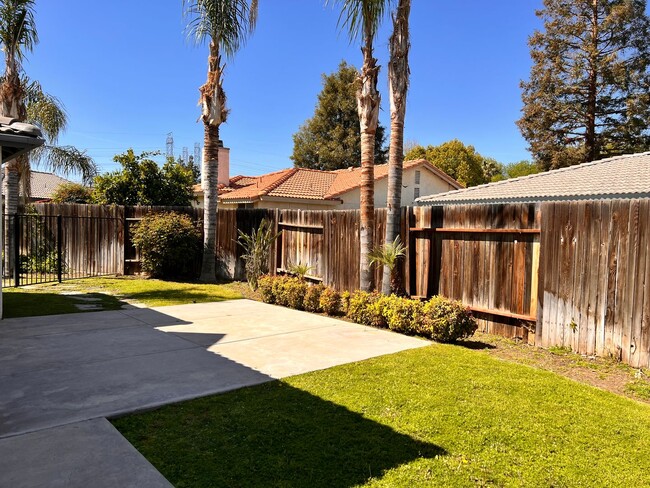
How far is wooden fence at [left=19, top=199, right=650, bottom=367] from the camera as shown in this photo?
18.0ft

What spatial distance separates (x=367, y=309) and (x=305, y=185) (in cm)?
1545

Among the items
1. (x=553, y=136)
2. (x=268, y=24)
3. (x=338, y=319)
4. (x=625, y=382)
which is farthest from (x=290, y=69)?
(x=625, y=382)

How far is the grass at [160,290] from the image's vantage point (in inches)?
403

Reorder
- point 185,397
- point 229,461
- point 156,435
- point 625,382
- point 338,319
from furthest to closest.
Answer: point 338,319 → point 625,382 → point 185,397 → point 156,435 → point 229,461

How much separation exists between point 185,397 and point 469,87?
2650cm

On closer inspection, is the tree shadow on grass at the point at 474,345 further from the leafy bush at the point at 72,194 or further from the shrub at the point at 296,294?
the leafy bush at the point at 72,194

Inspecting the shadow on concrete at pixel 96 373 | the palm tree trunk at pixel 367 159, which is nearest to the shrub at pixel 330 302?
the palm tree trunk at pixel 367 159

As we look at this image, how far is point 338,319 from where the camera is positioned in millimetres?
8477

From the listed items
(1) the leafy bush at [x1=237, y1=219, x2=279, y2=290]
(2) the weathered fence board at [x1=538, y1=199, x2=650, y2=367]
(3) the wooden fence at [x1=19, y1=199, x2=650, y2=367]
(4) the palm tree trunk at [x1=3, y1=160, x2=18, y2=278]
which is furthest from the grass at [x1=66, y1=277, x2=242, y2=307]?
(2) the weathered fence board at [x1=538, y1=199, x2=650, y2=367]

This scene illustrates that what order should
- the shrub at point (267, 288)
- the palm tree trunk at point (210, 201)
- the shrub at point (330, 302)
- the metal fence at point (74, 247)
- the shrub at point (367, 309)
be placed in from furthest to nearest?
the metal fence at point (74, 247)
the palm tree trunk at point (210, 201)
the shrub at point (267, 288)
the shrub at point (330, 302)
the shrub at point (367, 309)

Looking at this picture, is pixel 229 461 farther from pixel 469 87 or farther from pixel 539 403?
pixel 469 87

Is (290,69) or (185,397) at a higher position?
(290,69)

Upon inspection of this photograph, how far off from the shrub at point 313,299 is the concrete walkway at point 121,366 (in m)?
0.30

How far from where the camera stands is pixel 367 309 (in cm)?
790
